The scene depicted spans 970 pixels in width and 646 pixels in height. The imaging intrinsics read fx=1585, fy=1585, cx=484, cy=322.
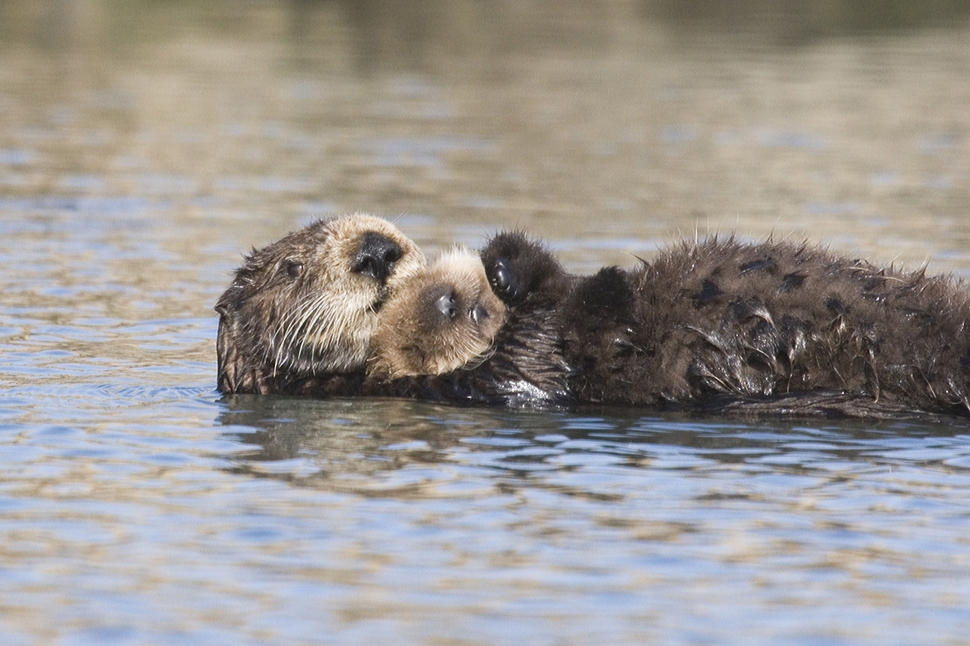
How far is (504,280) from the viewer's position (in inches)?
255

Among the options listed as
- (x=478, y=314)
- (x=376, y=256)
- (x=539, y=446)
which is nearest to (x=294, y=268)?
(x=376, y=256)

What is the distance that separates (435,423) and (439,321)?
19.3 inches

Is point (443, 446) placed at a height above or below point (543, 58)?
below

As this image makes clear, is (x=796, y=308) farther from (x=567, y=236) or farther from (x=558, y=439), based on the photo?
(x=567, y=236)

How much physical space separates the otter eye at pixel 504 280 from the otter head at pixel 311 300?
383 millimetres

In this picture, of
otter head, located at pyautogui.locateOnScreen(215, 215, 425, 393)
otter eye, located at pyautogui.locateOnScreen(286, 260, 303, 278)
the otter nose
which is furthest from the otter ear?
the otter nose

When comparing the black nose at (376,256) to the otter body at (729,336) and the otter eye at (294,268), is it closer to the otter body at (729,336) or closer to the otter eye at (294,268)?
the otter eye at (294,268)

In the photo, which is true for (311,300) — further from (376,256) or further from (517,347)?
(517,347)

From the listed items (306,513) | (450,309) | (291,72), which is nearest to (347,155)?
(291,72)

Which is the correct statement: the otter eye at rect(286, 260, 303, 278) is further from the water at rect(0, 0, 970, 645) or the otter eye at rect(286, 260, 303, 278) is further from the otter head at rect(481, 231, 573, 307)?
the otter head at rect(481, 231, 573, 307)

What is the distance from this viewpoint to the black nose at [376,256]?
6594 mm

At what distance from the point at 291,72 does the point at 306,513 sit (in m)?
17.0

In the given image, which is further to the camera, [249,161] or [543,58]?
[543,58]

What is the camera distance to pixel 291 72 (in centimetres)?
2136
